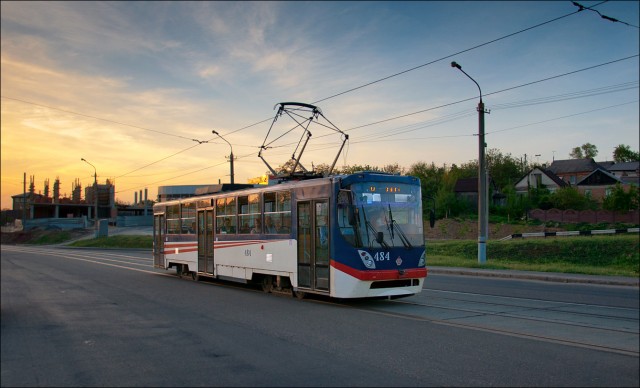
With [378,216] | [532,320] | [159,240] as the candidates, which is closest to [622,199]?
[159,240]

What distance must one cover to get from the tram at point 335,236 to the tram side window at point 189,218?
3.81m

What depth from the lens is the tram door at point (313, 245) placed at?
12.7 metres

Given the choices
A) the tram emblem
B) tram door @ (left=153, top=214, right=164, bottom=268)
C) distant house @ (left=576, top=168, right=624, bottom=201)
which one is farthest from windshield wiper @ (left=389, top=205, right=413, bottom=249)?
distant house @ (left=576, top=168, right=624, bottom=201)

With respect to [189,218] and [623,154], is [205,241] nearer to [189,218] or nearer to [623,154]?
[189,218]

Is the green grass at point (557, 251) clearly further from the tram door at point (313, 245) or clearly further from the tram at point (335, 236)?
the tram door at point (313, 245)

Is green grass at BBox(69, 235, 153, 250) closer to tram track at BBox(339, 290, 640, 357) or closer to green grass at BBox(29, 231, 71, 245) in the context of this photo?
green grass at BBox(29, 231, 71, 245)

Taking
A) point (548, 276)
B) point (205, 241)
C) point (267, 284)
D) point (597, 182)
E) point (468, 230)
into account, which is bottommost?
point (548, 276)

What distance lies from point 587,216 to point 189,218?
50909 millimetres

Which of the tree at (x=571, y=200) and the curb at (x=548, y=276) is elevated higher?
the tree at (x=571, y=200)

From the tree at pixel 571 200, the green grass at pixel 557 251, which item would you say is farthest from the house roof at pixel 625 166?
the green grass at pixel 557 251

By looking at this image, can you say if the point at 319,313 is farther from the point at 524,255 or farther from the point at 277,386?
the point at 524,255

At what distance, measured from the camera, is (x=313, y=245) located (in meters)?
13.1

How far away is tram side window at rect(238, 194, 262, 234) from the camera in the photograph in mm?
15688

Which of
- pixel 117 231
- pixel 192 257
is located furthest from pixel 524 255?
pixel 117 231
